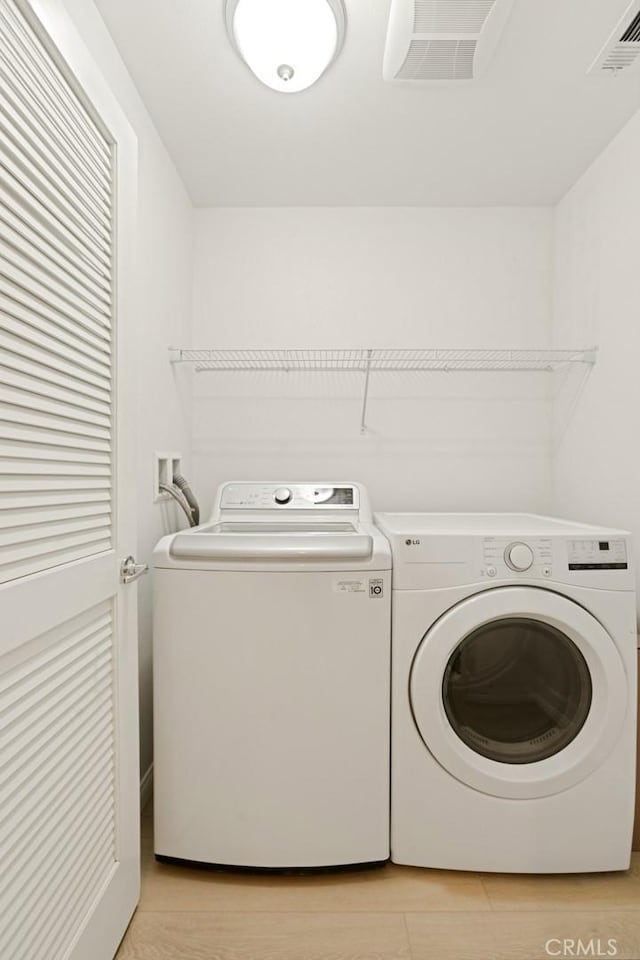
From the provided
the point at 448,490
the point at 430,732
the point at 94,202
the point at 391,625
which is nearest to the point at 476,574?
the point at 391,625

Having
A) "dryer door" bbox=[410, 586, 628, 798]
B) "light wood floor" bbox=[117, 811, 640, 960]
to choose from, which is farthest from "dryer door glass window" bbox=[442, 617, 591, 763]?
"light wood floor" bbox=[117, 811, 640, 960]

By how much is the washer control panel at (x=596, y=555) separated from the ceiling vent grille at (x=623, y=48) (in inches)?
52.9

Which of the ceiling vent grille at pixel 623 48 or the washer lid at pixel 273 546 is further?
the washer lid at pixel 273 546

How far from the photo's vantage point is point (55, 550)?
3.25ft

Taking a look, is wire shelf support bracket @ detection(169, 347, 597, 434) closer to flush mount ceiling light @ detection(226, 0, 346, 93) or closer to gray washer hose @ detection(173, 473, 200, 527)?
gray washer hose @ detection(173, 473, 200, 527)

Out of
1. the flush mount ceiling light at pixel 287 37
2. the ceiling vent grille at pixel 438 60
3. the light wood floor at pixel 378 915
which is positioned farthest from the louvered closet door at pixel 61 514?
the ceiling vent grille at pixel 438 60

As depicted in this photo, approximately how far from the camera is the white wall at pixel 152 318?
1.73 m

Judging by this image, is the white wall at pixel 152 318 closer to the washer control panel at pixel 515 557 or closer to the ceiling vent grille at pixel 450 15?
the ceiling vent grille at pixel 450 15

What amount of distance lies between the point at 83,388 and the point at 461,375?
173 centimetres

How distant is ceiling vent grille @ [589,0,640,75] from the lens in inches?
53.6

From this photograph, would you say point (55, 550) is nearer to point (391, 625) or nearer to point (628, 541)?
point (391, 625)

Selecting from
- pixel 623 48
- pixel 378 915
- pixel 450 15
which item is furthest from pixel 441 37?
pixel 378 915

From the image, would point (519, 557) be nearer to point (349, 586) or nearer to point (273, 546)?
point (349, 586)

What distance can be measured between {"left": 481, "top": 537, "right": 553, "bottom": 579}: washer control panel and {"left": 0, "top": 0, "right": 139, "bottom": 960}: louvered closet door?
97 centimetres
